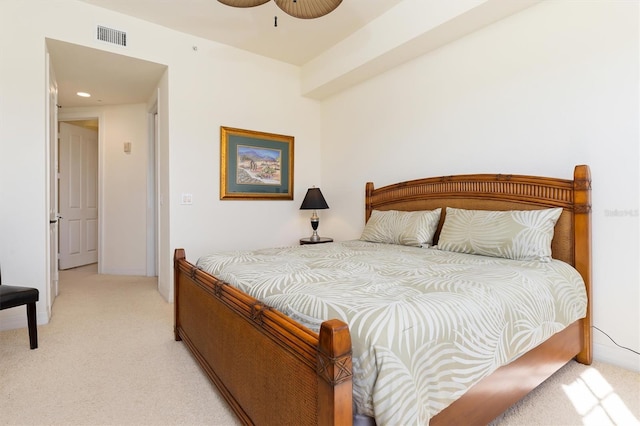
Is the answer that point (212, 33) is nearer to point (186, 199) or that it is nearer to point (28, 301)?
point (186, 199)

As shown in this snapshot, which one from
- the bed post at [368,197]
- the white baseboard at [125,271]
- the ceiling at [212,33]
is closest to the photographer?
the ceiling at [212,33]

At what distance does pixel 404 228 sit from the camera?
2836 mm

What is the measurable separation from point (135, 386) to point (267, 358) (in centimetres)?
111

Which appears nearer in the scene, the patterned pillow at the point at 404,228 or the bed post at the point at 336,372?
the bed post at the point at 336,372

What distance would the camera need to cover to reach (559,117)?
231 cm

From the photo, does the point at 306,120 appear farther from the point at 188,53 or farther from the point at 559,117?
the point at 559,117

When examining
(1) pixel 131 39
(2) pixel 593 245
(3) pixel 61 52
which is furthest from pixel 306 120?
(2) pixel 593 245

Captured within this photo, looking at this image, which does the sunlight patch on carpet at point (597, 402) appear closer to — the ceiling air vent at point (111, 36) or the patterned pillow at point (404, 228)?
the patterned pillow at point (404, 228)

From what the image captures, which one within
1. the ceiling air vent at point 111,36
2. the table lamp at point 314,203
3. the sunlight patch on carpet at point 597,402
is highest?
the ceiling air vent at point 111,36

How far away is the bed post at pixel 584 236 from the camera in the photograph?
204cm

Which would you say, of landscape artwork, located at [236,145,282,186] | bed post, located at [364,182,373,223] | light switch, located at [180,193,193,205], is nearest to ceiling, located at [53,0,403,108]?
landscape artwork, located at [236,145,282,186]

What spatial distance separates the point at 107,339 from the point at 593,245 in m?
3.44

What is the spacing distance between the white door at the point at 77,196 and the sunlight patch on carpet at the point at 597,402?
6.24 meters

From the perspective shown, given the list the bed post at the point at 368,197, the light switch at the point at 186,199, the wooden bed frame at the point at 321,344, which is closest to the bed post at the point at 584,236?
the wooden bed frame at the point at 321,344
